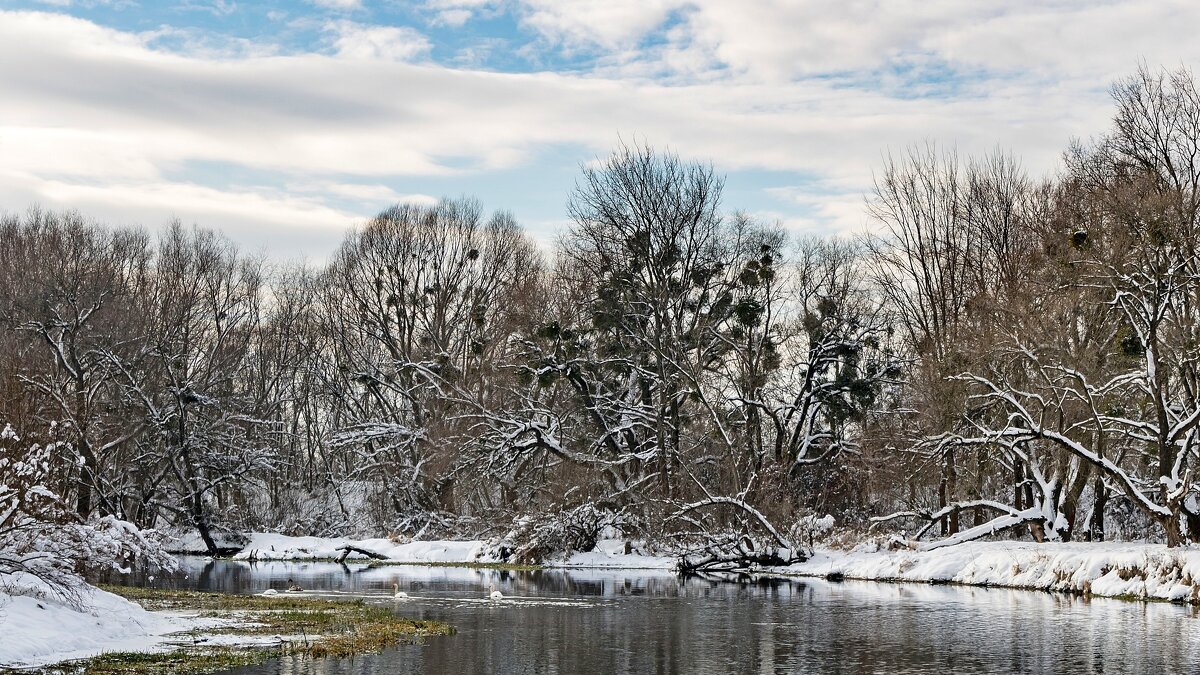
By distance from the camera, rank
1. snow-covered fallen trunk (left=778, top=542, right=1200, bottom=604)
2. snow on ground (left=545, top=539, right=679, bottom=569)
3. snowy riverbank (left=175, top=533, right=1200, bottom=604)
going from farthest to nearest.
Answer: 1. snow on ground (left=545, top=539, right=679, bottom=569)
2. snowy riverbank (left=175, top=533, right=1200, bottom=604)
3. snow-covered fallen trunk (left=778, top=542, right=1200, bottom=604)

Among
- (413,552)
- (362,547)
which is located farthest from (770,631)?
(362,547)

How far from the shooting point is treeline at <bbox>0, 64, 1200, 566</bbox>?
1401 inches

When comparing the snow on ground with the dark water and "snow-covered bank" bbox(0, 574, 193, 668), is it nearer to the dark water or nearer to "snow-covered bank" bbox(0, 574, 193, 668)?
the dark water

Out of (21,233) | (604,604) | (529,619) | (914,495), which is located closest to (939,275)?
(914,495)

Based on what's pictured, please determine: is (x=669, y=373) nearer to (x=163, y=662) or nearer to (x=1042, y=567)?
(x=1042, y=567)

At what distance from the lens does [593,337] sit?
5375 cm

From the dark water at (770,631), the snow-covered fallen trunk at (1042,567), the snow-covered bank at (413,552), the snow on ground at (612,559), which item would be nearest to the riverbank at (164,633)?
the dark water at (770,631)

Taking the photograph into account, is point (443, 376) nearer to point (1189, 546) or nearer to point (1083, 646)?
point (1189, 546)

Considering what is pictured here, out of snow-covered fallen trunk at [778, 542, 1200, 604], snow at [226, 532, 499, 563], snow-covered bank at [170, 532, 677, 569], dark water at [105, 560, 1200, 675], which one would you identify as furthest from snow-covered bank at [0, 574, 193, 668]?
snow at [226, 532, 499, 563]

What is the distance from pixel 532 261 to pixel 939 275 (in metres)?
25.1

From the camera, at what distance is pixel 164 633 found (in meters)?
21.4

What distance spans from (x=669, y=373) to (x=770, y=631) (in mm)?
27690

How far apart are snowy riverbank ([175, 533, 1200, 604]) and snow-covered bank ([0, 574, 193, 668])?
22.5 meters

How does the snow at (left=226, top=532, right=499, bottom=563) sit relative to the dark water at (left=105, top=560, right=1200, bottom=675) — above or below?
below
